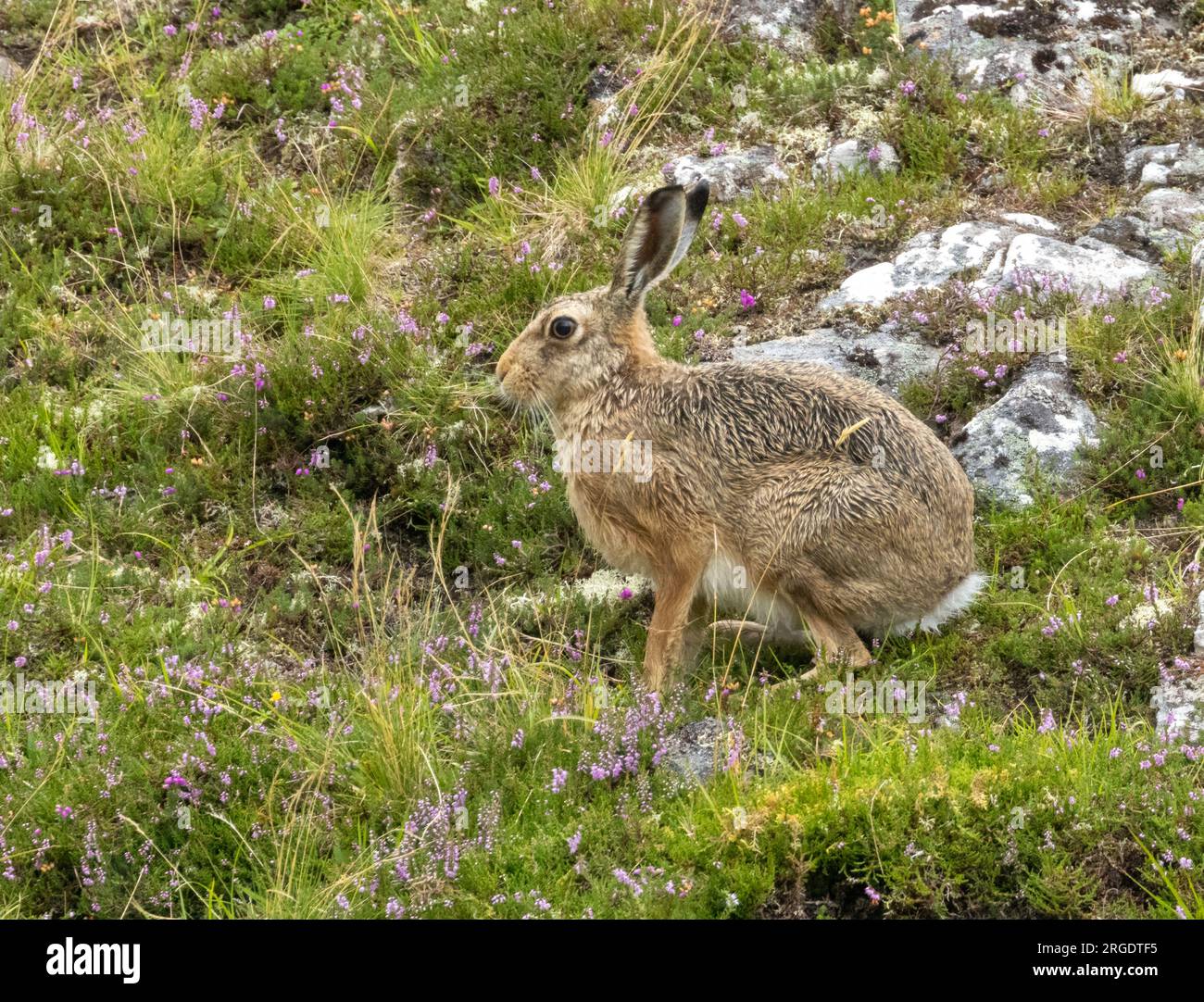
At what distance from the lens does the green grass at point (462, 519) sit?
259 inches

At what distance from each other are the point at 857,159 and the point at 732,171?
3.07 feet

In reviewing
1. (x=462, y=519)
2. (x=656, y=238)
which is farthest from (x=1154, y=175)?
(x=462, y=519)

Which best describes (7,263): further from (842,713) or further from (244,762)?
(842,713)

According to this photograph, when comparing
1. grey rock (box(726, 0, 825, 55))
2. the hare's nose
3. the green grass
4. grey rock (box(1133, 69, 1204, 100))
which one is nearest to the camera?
the green grass

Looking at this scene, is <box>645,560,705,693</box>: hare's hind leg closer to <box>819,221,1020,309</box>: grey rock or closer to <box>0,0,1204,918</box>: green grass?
<box>0,0,1204,918</box>: green grass

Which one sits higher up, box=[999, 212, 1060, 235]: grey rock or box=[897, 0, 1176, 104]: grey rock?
box=[897, 0, 1176, 104]: grey rock

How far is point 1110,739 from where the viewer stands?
6.91 meters

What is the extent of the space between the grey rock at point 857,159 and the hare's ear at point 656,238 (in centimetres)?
315

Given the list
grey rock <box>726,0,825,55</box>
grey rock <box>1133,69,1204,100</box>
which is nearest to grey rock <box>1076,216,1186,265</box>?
grey rock <box>1133,69,1204,100</box>

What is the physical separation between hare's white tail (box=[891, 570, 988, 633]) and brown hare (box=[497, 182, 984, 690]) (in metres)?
0.01

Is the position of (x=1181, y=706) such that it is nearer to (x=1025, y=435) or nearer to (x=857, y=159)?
(x=1025, y=435)

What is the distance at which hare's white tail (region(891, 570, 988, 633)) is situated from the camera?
325 inches

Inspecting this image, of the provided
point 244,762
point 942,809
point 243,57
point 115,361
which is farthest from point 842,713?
point 243,57

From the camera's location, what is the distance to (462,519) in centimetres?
957
